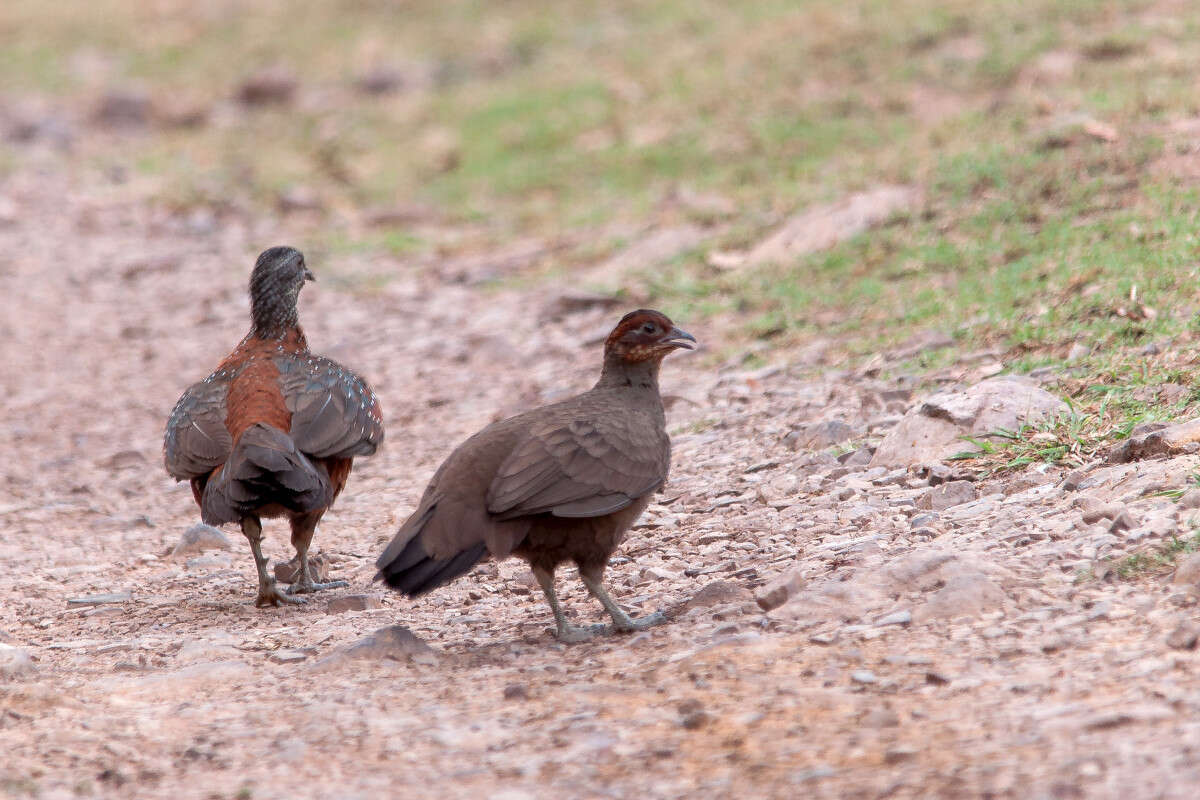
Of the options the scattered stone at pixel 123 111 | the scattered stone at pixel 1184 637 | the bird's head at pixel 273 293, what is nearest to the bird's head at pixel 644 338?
the bird's head at pixel 273 293

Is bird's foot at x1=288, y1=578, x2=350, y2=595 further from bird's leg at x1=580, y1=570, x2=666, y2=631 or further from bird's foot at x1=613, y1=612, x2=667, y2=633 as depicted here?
bird's foot at x1=613, y1=612, x2=667, y2=633

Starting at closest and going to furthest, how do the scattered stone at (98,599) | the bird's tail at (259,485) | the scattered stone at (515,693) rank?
the scattered stone at (515,693)
the bird's tail at (259,485)
the scattered stone at (98,599)

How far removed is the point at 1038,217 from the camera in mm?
9281

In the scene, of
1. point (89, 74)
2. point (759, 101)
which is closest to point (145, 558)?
point (759, 101)

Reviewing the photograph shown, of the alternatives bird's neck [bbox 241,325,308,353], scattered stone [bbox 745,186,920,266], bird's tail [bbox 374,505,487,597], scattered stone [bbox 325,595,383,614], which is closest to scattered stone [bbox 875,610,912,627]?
bird's tail [bbox 374,505,487,597]

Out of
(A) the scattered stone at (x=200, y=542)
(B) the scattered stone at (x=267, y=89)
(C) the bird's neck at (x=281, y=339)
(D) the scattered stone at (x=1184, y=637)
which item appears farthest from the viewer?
(B) the scattered stone at (x=267, y=89)

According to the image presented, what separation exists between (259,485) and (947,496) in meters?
2.76

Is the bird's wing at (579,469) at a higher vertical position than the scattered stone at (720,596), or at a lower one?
higher

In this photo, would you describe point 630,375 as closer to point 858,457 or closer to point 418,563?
point 858,457

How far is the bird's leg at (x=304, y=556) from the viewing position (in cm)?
648

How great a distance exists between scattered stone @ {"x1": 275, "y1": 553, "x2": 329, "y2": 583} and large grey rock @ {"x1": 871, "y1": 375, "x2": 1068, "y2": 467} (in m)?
2.58

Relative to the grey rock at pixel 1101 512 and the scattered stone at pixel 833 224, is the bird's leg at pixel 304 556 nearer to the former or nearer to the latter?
the grey rock at pixel 1101 512

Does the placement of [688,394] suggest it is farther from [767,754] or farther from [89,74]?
[89,74]

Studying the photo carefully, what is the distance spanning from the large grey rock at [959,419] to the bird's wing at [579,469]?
1255 mm
